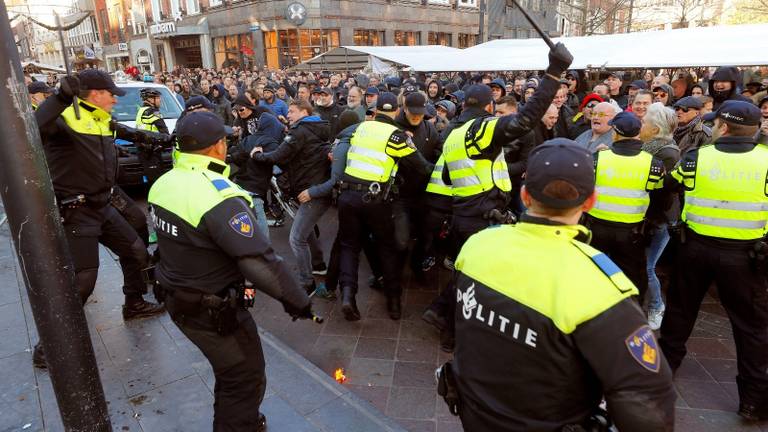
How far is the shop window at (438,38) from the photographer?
36.3m

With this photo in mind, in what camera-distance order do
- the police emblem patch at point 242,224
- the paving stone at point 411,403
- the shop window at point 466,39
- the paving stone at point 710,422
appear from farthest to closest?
the shop window at point 466,39, the paving stone at point 411,403, the paving stone at point 710,422, the police emblem patch at point 242,224

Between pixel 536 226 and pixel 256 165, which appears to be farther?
pixel 256 165

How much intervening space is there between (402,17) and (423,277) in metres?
31.7

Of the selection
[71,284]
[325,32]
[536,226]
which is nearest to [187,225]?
[71,284]

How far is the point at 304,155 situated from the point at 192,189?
2.69 metres

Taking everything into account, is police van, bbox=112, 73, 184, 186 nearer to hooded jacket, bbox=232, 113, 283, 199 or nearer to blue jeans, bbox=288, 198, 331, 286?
hooded jacket, bbox=232, 113, 283, 199

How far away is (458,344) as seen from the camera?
191cm

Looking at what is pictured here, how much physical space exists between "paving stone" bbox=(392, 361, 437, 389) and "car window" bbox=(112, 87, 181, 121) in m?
7.35

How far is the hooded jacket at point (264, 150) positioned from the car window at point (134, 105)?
173 inches

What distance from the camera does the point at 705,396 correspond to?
11.1 ft

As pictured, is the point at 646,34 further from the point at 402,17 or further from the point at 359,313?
the point at 402,17

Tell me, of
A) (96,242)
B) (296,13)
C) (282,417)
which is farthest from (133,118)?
(296,13)

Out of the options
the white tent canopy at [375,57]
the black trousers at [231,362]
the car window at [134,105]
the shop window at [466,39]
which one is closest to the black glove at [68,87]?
the black trousers at [231,362]

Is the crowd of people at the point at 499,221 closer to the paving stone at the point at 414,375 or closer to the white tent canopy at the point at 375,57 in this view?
the paving stone at the point at 414,375
